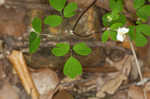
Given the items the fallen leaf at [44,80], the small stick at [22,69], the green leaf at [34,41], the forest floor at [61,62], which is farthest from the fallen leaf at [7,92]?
the green leaf at [34,41]

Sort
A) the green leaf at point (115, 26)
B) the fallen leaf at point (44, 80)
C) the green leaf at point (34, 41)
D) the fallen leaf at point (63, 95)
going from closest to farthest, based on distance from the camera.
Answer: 1. the green leaf at point (115, 26)
2. the green leaf at point (34, 41)
3. the fallen leaf at point (63, 95)
4. the fallen leaf at point (44, 80)

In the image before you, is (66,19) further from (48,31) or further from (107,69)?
(107,69)

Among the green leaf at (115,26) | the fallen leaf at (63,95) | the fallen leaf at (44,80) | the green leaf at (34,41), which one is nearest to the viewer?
the green leaf at (115,26)

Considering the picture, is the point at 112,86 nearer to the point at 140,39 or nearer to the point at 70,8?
the point at 140,39

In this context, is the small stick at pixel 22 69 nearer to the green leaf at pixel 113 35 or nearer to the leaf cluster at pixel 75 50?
the leaf cluster at pixel 75 50

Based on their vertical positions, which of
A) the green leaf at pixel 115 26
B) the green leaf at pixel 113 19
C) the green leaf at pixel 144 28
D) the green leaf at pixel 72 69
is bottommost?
the green leaf at pixel 72 69

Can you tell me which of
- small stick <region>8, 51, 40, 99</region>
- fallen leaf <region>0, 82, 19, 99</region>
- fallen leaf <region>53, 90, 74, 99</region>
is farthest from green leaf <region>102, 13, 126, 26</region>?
fallen leaf <region>0, 82, 19, 99</region>

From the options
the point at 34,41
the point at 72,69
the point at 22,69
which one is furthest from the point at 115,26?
the point at 22,69
